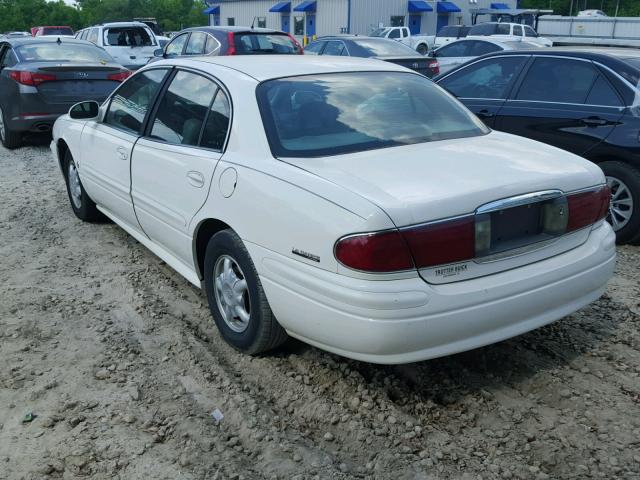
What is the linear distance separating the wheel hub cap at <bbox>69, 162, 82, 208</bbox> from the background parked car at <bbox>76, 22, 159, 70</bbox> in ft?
40.6

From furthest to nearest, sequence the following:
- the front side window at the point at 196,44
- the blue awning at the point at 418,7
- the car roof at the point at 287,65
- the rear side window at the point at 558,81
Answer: the blue awning at the point at 418,7
the front side window at the point at 196,44
the rear side window at the point at 558,81
the car roof at the point at 287,65

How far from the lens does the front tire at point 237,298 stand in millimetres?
3398

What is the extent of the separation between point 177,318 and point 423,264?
198 centimetres

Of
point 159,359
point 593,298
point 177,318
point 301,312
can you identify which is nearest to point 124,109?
point 177,318

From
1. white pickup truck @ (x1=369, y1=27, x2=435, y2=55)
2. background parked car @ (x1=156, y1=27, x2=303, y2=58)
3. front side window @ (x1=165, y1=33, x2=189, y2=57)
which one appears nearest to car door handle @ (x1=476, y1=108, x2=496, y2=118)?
background parked car @ (x1=156, y1=27, x2=303, y2=58)

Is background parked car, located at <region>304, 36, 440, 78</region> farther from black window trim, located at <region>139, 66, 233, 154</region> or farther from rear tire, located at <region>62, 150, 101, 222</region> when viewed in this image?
black window trim, located at <region>139, 66, 233, 154</region>

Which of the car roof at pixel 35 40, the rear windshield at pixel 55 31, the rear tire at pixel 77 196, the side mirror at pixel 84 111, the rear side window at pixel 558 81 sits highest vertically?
the car roof at pixel 35 40

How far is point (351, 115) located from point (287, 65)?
0.67 metres

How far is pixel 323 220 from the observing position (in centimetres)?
289

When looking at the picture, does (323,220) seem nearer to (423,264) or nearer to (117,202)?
(423,264)

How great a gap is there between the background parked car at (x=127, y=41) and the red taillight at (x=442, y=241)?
53.7ft

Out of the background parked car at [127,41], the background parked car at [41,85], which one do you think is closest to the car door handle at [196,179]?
the background parked car at [41,85]

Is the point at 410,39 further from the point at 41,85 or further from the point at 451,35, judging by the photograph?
the point at 41,85

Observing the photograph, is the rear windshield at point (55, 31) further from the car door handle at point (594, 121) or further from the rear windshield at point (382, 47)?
the car door handle at point (594, 121)
